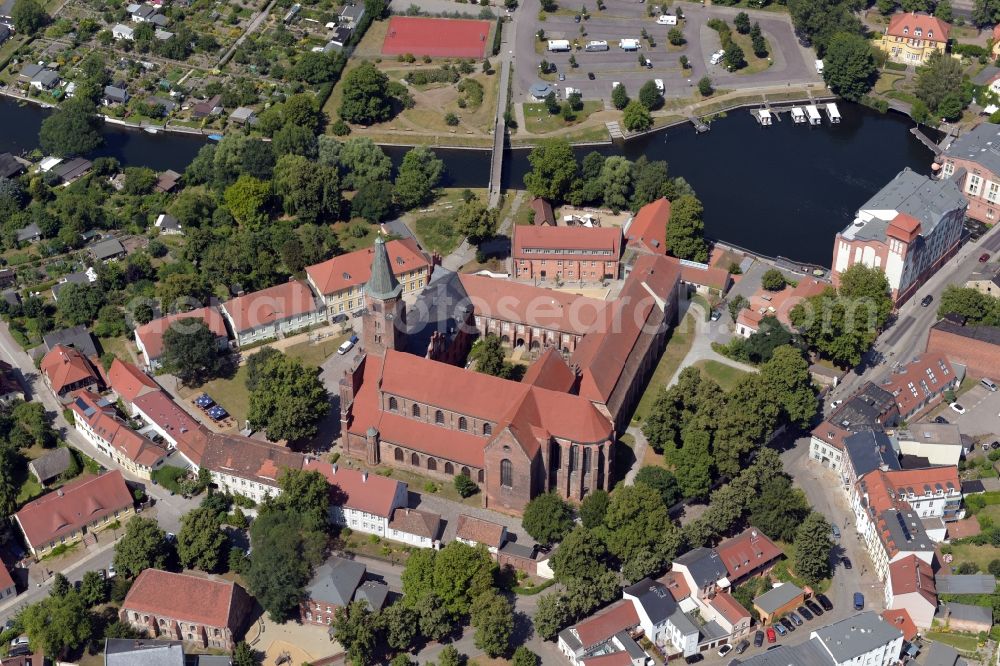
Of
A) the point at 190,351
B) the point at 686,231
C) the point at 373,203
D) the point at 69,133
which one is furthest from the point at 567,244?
the point at 69,133

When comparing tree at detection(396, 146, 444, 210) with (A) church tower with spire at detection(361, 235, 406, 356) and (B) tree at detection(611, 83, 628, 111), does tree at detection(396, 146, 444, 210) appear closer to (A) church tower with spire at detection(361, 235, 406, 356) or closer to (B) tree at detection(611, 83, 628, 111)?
(B) tree at detection(611, 83, 628, 111)

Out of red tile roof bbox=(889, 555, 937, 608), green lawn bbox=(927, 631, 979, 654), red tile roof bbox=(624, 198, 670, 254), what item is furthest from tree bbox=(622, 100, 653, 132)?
green lawn bbox=(927, 631, 979, 654)

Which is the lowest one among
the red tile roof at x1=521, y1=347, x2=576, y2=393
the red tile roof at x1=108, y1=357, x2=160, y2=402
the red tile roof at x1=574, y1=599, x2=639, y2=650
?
the red tile roof at x1=108, y1=357, x2=160, y2=402

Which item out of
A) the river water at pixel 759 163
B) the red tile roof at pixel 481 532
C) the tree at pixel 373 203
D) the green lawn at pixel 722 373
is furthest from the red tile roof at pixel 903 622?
the tree at pixel 373 203

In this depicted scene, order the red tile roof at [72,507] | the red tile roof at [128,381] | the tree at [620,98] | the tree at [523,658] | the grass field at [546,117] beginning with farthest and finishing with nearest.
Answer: the tree at [620,98], the grass field at [546,117], the red tile roof at [128,381], the red tile roof at [72,507], the tree at [523,658]

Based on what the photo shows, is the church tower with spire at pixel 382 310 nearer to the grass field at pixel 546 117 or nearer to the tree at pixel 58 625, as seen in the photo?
the tree at pixel 58 625

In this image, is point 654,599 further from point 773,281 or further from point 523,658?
point 773,281

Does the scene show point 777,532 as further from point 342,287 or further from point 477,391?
point 342,287
